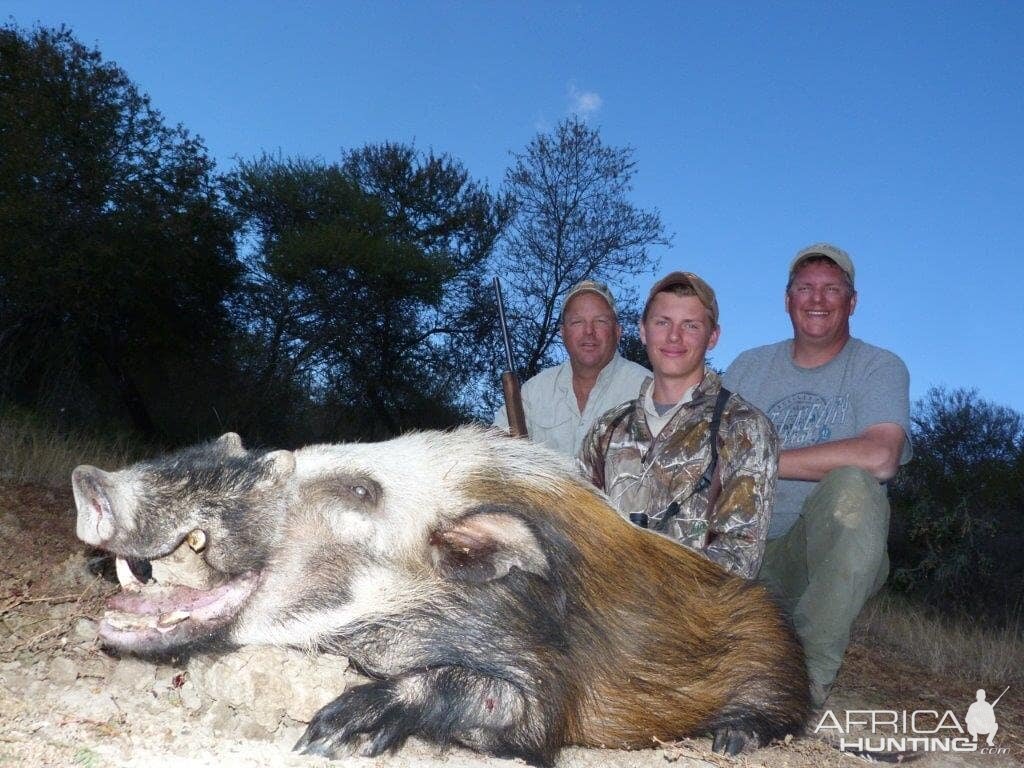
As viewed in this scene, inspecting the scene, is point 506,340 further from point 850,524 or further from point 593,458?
point 850,524

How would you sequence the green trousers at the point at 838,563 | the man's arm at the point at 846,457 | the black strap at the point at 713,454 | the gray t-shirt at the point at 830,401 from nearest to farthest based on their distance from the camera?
the black strap at the point at 713,454 < the green trousers at the point at 838,563 < the man's arm at the point at 846,457 < the gray t-shirt at the point at 830,401

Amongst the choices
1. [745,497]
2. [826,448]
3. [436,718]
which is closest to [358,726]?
[436,718]

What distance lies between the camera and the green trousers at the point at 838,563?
3.87 metres

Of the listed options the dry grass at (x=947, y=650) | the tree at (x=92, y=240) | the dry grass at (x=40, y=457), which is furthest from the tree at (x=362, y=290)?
the dry grass at (x=947, y=650)

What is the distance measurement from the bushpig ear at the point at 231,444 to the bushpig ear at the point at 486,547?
70 centimetres

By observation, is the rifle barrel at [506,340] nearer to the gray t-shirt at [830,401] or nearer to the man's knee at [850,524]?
the gray t-shirt at [830,401]

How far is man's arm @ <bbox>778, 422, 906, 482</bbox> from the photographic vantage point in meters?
4.21

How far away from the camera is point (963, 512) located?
16141mm

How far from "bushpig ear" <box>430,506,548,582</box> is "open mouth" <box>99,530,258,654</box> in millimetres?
598

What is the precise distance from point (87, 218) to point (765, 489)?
10754mm

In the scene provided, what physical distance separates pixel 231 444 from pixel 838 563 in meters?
2.59

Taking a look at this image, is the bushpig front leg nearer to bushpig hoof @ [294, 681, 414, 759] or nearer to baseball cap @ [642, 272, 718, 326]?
bushpig hoof @ [294, 681, 414, 759]

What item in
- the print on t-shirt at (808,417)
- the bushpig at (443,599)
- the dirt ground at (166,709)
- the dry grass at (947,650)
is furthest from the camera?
the dry grass at (947,650)

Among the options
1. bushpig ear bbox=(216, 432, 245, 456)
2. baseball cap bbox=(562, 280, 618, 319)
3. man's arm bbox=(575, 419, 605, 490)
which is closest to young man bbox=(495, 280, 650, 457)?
baseball cap bbox=(562, 280, 618, 319)
